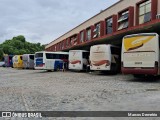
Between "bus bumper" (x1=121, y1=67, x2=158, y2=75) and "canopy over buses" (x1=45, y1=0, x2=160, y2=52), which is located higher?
"canopy over buses" (x1=45, y1=0, x2=160, y2=52)

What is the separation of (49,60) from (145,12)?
1319cm

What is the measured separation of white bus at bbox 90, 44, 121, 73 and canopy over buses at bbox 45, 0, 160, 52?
1492 mm

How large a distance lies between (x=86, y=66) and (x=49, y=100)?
21.2 metres

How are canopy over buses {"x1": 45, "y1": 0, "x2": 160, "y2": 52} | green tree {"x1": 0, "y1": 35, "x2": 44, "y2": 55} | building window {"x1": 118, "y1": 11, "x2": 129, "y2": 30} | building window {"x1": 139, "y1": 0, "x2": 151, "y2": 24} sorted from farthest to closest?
green tree {"x1": 0, "y1": 35, "x2": 44, "y2": 55} < building window {"x1": 118, "y1": 11, "x2": 129, "y2": 30} < building window {"x1": 139, "y1": 0, "x2": 151, "y2": 24} < canopy over buses {"x1": 45, "y1": 0, "x2": 160, "y2": 52}

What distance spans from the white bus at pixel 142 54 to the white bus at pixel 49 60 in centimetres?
1636

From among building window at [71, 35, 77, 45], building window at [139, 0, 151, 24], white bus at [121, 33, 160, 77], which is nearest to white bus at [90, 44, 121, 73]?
building window at [139, 0, 151, 24]

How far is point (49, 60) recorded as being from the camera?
110 ft

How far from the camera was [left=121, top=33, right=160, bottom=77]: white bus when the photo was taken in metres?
16.1

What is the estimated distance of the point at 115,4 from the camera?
109ft

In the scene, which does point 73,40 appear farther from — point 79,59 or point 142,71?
point 142,71

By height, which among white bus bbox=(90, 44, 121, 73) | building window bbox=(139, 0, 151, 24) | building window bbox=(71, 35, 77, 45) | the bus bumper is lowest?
the bus bumper

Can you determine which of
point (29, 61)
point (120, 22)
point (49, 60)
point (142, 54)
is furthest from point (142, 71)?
point (29, 61)

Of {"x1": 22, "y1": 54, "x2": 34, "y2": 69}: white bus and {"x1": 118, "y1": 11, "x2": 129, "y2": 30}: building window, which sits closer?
{"x1": 118, "y1": 11, "x2": 129, "y2": 30}: building window

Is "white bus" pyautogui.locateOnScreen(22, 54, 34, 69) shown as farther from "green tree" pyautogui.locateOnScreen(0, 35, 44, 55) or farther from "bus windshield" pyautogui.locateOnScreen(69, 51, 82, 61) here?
"green tree" pyautogui.locateOnScreen(0, 35, 44, 55)
